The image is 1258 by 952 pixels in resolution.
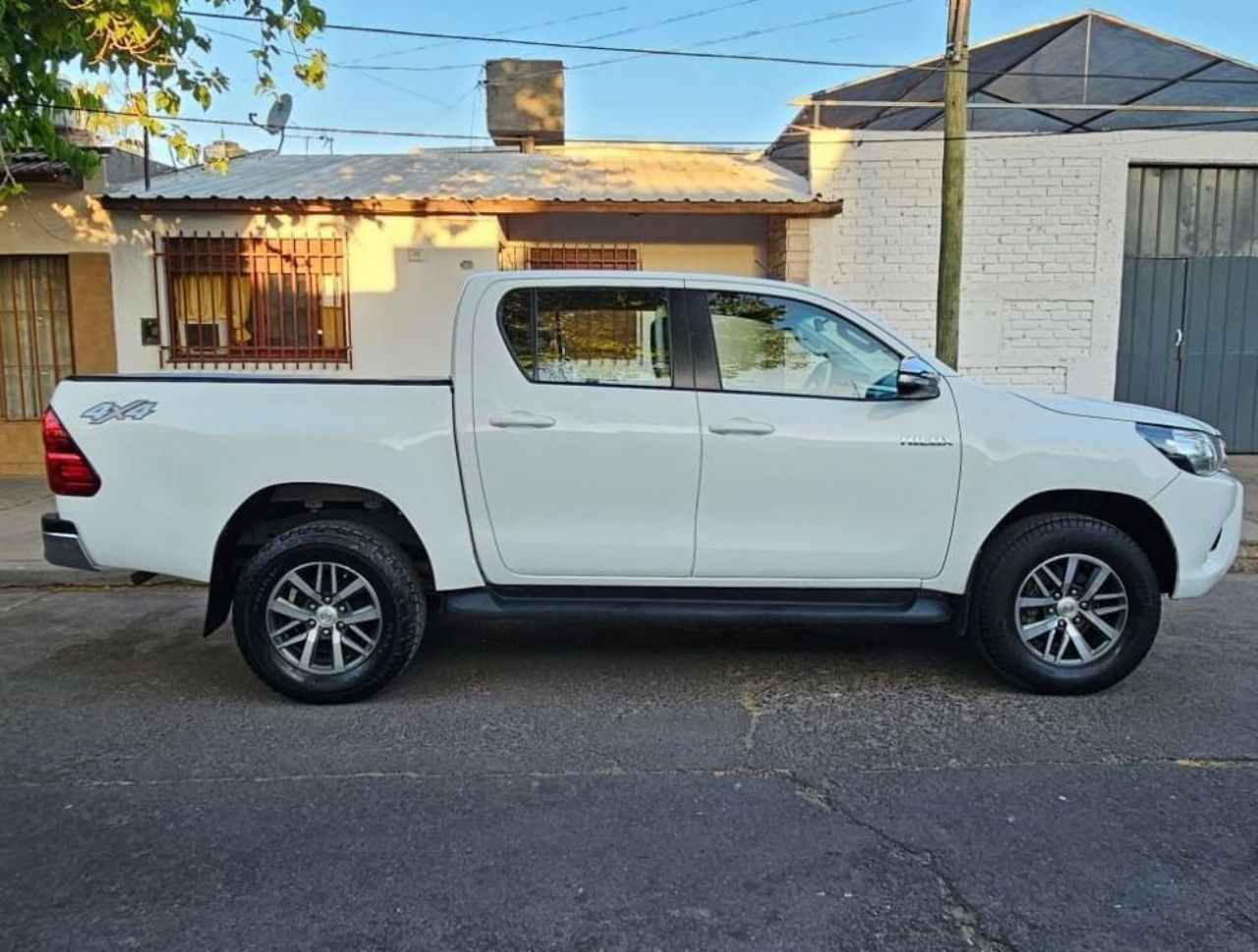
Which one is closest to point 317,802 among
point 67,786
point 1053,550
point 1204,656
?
point 67,786

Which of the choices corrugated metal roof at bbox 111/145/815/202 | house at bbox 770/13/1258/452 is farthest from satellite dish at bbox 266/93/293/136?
house at bbox 770/13/1258/452

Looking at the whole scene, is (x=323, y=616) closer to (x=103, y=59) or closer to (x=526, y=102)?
(x=103, y=59)

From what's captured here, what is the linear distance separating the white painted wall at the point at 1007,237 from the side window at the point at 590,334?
6.64 meters

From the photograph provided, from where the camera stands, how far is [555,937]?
269cm

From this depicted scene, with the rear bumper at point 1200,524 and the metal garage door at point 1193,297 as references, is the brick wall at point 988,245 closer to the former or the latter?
the metal garage door at point 1193,297

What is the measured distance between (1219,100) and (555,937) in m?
12.2

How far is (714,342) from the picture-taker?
14.8ft

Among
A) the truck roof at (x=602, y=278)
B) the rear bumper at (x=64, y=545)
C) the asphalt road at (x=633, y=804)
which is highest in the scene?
the truck roof at (x=602, y=278)

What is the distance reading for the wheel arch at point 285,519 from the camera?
4.42m

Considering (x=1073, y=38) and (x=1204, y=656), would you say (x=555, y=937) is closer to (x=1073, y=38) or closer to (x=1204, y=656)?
(x=1204, y=656)

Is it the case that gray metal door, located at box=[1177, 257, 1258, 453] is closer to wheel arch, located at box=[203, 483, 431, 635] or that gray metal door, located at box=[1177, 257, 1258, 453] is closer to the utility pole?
the utility pole

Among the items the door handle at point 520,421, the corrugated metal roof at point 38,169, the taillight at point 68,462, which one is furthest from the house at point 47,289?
the door handle at point 520,421

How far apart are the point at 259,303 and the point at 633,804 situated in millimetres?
8796

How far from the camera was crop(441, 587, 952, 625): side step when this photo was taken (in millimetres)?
4477
